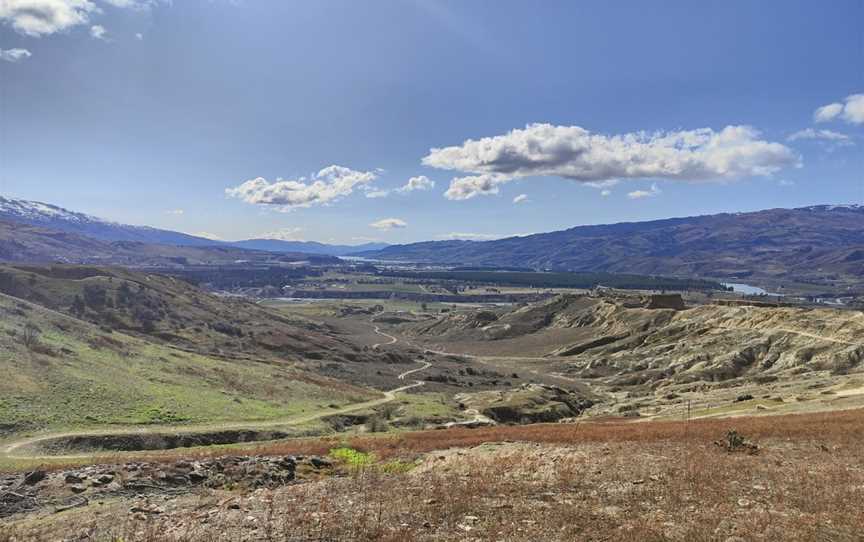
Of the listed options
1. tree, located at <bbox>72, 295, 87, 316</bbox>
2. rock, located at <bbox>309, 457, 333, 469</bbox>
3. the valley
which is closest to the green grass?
the valley

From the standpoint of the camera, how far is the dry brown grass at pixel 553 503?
43.0ft

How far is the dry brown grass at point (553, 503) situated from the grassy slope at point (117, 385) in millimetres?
31976

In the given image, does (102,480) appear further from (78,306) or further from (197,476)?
(78,306)

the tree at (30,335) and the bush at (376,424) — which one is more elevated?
the tree at (30,335)

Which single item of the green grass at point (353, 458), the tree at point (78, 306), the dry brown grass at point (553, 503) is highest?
the dry brown grass at point (553, 503)

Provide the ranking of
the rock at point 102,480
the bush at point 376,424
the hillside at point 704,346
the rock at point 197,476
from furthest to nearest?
the hillside at point 704,346
the bush at point 376,424
the rock at point 197,476
the rock at point 102,480

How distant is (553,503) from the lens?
1574 cm

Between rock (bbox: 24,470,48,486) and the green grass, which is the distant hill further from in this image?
the green grass

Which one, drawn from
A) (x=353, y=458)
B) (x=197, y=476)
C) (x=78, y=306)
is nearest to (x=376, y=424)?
(x=353, y=458)

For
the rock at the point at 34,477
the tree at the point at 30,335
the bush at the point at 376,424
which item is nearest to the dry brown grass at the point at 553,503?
the rock at the point at 34,477

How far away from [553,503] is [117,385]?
4848cm

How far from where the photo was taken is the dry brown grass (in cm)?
1312

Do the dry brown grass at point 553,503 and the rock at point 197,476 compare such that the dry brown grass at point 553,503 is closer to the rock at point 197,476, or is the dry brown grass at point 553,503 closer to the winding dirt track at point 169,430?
the rock at point 197,476

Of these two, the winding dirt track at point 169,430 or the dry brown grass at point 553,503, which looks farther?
the winding dirt track at point 169,430
